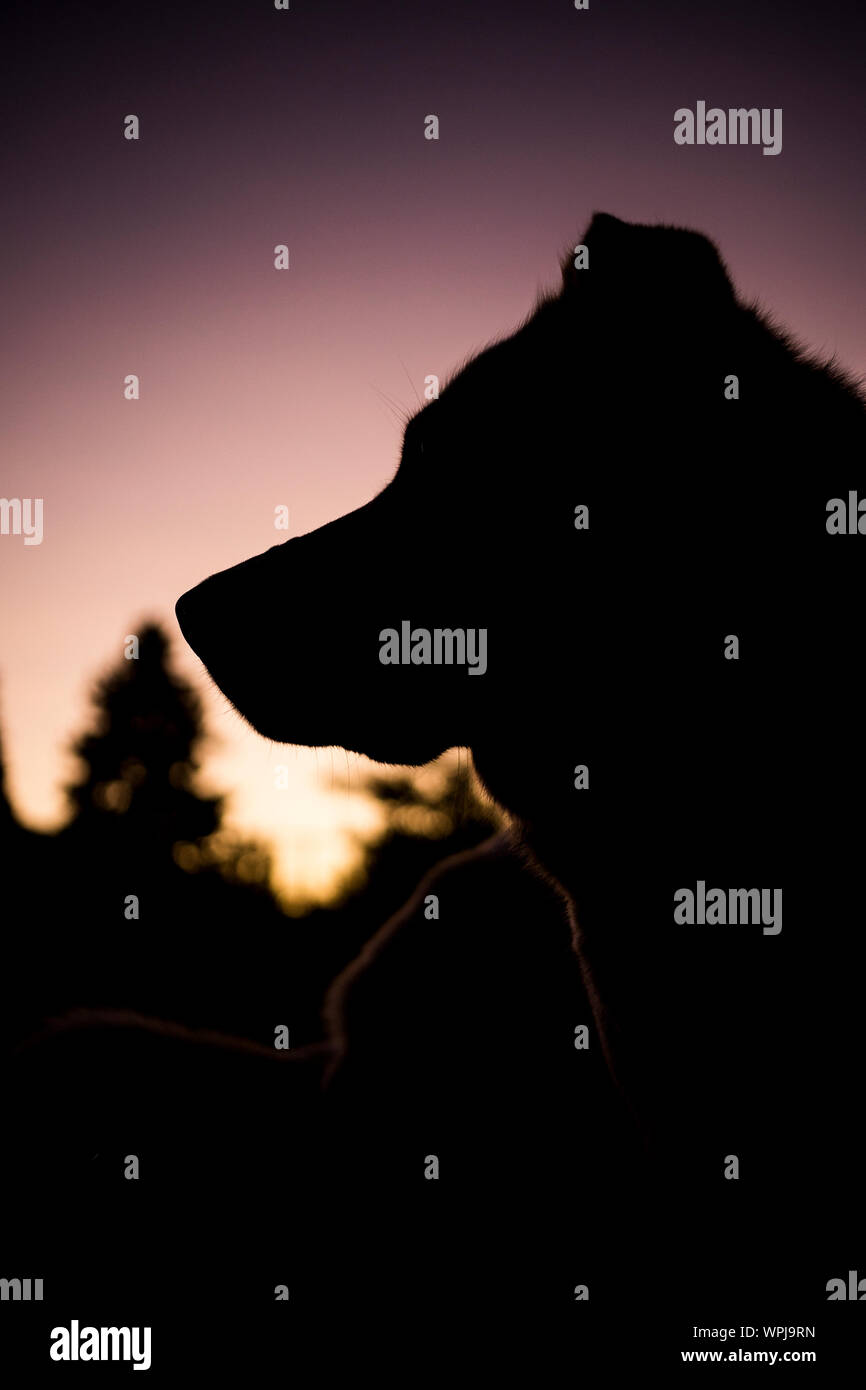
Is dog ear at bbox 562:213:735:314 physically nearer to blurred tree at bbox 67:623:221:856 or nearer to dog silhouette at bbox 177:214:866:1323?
dog silhouette at bbox 177:214:866:1323

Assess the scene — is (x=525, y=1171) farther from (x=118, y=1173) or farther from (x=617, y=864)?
(x=118, y=1173)

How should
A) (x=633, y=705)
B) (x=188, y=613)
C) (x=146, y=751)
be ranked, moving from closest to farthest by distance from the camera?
(x=633, y=705) < (x=188, y=613) < (x=146, y=751)

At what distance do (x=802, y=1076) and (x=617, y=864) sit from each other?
49cm

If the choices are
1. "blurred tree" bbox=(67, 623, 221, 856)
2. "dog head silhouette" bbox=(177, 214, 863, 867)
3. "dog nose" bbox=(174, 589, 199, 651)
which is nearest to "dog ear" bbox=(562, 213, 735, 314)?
"dog head silhouette" bbox=(177, 214, 863, 867)

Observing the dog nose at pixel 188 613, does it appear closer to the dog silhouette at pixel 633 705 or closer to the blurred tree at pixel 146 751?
the dog silhouette at pixel 633 705

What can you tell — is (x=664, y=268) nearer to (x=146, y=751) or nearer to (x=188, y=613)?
(x=188, y=613)

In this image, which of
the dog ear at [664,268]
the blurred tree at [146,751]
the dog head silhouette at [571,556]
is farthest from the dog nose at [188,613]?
the blurred tree at [146,751]

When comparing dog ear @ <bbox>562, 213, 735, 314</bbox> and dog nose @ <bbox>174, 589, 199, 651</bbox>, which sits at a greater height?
dog ear @ <bbox>562, 213, 735, 314</bbox>

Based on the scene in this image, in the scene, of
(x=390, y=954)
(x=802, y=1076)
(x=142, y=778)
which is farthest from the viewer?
(x=142, y=778)

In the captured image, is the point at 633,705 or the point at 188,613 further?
the point at 188,613

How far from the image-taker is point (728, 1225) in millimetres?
1476

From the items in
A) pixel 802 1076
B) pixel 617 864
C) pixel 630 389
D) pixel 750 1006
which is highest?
pixel 630 389

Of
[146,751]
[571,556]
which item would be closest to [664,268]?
[571,556]
